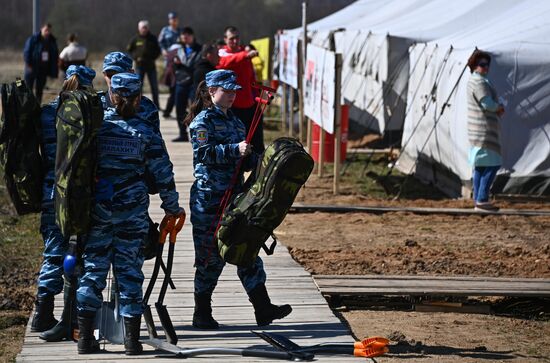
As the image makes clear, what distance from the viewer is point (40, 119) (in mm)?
7305

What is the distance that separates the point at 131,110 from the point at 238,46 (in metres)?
8.14

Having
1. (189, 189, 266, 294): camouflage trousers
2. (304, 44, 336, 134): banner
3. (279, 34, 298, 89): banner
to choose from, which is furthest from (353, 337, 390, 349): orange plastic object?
(279, 34, 298, 89): banner

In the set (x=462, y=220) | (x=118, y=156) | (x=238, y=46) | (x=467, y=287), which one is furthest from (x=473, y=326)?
(x=238, y=46)

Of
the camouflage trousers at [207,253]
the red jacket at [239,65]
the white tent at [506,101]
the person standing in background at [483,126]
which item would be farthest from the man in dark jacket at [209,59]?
the camouflage trousers at [207,253]

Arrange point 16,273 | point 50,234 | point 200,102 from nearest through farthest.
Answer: point 50,234, point 200,102, point 16,273

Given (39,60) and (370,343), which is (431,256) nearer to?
(370,343)


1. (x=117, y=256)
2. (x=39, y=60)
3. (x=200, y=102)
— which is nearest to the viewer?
(x=117, y=256)

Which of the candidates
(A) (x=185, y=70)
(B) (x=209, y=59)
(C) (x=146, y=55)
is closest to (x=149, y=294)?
(B) (x=209, y=59)

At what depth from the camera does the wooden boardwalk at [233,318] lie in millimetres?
6965

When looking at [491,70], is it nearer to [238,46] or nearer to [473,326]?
[238,46]

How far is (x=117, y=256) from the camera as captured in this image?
6.87m

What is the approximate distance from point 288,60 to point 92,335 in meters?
15.1

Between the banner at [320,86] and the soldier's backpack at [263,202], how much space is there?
7747 mm

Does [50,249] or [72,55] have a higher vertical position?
[50,249]
